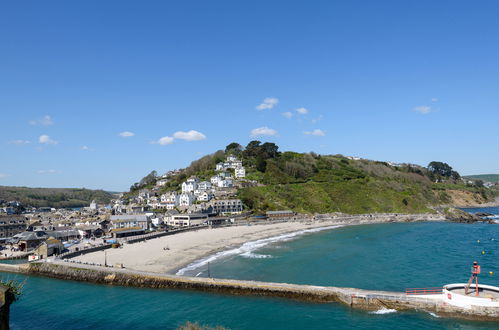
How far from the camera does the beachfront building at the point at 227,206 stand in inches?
3120

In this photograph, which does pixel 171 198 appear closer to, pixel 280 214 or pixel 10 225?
pixel 280 214

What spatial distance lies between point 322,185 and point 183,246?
64.8 metres

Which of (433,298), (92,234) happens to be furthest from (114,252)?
(433,298)

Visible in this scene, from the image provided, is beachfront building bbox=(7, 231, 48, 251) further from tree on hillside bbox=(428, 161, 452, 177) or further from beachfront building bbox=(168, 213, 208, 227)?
tree on hillside bbox=(428, 161, 452, 177)

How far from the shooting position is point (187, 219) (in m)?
70.1

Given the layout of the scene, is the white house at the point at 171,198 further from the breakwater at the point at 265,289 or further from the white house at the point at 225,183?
the breakwater at the point at 265,289

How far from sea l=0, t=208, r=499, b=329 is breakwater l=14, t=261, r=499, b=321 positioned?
701 millimetres

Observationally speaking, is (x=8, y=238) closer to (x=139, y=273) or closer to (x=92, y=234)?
(x=92, y=234)

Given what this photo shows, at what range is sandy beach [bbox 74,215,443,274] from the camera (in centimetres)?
3741

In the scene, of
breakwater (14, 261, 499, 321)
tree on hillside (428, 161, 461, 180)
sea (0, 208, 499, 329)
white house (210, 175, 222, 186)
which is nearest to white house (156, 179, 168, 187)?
white house (210, 175, 222, 186)

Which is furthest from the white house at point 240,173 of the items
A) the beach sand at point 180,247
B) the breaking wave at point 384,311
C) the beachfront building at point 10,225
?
the breaking wave at point 384,311

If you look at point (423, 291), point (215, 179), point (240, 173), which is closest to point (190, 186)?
point (215, 179)

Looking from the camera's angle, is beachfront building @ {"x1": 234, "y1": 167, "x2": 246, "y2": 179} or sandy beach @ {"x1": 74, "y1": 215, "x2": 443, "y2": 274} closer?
sandy beach @ {"x1": 74, "y1": 215, "x2": 443, "y2": 274}

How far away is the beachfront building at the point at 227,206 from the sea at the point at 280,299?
96.9 ft
